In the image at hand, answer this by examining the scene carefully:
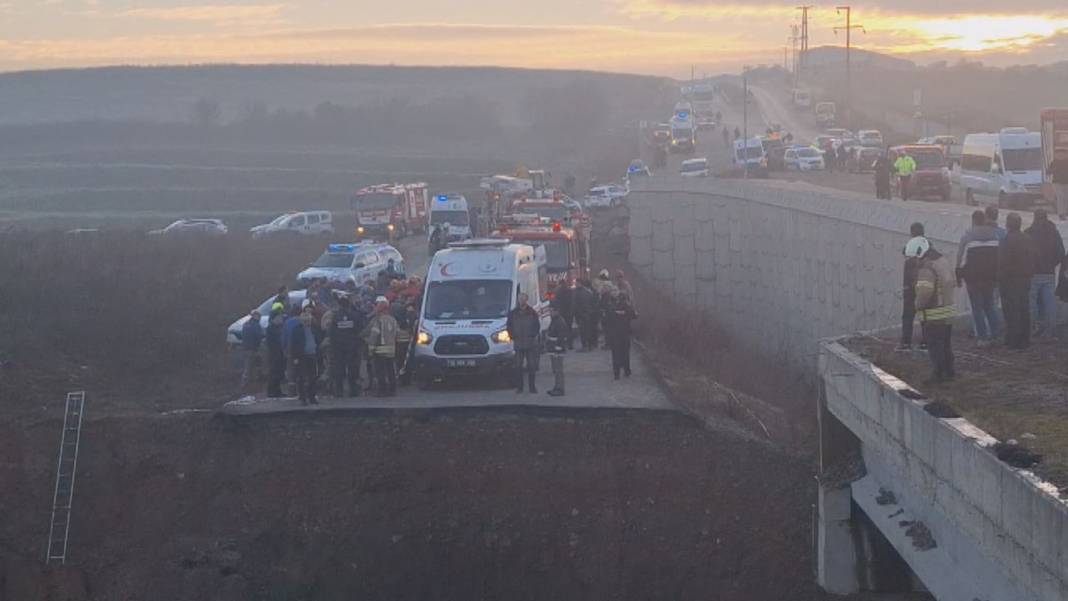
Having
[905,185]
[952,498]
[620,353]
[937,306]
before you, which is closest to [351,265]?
[905,185]

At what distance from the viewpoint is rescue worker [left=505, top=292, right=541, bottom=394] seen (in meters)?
22.5

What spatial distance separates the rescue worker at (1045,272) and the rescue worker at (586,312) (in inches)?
443

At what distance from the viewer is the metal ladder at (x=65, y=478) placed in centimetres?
1930

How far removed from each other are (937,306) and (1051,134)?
59.3 ft

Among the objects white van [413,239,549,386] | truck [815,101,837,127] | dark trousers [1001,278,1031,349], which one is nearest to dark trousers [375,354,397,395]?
white van [413,239,549,386]

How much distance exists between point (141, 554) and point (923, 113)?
8100 cm

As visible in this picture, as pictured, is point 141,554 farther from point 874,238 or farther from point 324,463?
point 874,238

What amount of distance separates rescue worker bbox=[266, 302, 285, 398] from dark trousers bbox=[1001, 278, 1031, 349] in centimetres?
1112


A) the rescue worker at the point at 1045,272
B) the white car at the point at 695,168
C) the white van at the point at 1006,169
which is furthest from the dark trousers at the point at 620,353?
the white car at the point at 695,168

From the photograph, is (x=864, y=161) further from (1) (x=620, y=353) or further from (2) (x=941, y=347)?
(2) (x=941, y=347)

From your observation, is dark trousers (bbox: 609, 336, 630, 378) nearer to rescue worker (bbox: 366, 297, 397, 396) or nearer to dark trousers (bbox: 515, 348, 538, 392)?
dark trousers (bbox: 515, 348, 538, 392)

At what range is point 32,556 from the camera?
62.5ft

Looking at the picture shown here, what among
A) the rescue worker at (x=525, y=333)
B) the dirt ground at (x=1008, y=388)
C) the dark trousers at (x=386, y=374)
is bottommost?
the dark trousers at (x=386, y=374)

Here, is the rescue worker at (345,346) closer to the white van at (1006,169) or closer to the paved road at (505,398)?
the paved road at (505,398)
